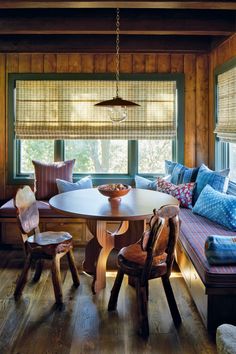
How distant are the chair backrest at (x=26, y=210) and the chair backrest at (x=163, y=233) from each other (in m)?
1.15

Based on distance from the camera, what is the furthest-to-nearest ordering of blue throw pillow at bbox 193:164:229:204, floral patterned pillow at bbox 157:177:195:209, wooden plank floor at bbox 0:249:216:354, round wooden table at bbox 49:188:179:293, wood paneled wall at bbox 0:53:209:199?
1. wood paneled wall at bbox 0:53:209:199
2. floral patterned pillow at bbox 157:177:195:209
3. blue throw pillow at bbox 193:164:229:204
4. round wooden table at bbox 49:188:179:293
5. wooden plank floor at bbox 0:249:216:354

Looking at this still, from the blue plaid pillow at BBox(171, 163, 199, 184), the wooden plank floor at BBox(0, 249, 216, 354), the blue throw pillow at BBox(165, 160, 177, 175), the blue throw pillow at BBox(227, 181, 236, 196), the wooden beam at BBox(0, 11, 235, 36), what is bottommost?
the wooden plank floor at BBox(0, 249, 216, 354)

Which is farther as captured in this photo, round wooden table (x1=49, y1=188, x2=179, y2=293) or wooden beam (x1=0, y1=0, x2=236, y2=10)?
wooden beam (x1=0, y1=0, x2=236, y2=10)

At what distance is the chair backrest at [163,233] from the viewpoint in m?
2.48

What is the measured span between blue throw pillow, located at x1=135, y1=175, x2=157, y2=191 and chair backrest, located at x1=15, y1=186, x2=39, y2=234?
68.2 inches

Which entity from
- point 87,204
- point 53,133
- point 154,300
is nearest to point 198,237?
point 154,300

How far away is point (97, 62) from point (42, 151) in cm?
144

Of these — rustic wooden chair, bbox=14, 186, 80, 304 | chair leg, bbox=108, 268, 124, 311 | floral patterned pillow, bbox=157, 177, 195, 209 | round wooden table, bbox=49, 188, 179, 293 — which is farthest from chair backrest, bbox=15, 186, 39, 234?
floral patterned pillow, bbox=157, 177, 195, 209

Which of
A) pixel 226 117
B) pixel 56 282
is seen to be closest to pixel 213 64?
pixel 226 117

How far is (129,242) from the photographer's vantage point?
11.7ft

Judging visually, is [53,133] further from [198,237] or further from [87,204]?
[198,237]

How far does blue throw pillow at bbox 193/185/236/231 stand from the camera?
11.1 ft

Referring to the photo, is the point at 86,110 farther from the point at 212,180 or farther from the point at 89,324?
the point at 89,324

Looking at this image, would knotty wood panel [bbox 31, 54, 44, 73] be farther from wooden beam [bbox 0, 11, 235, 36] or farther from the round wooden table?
the round wooden table
